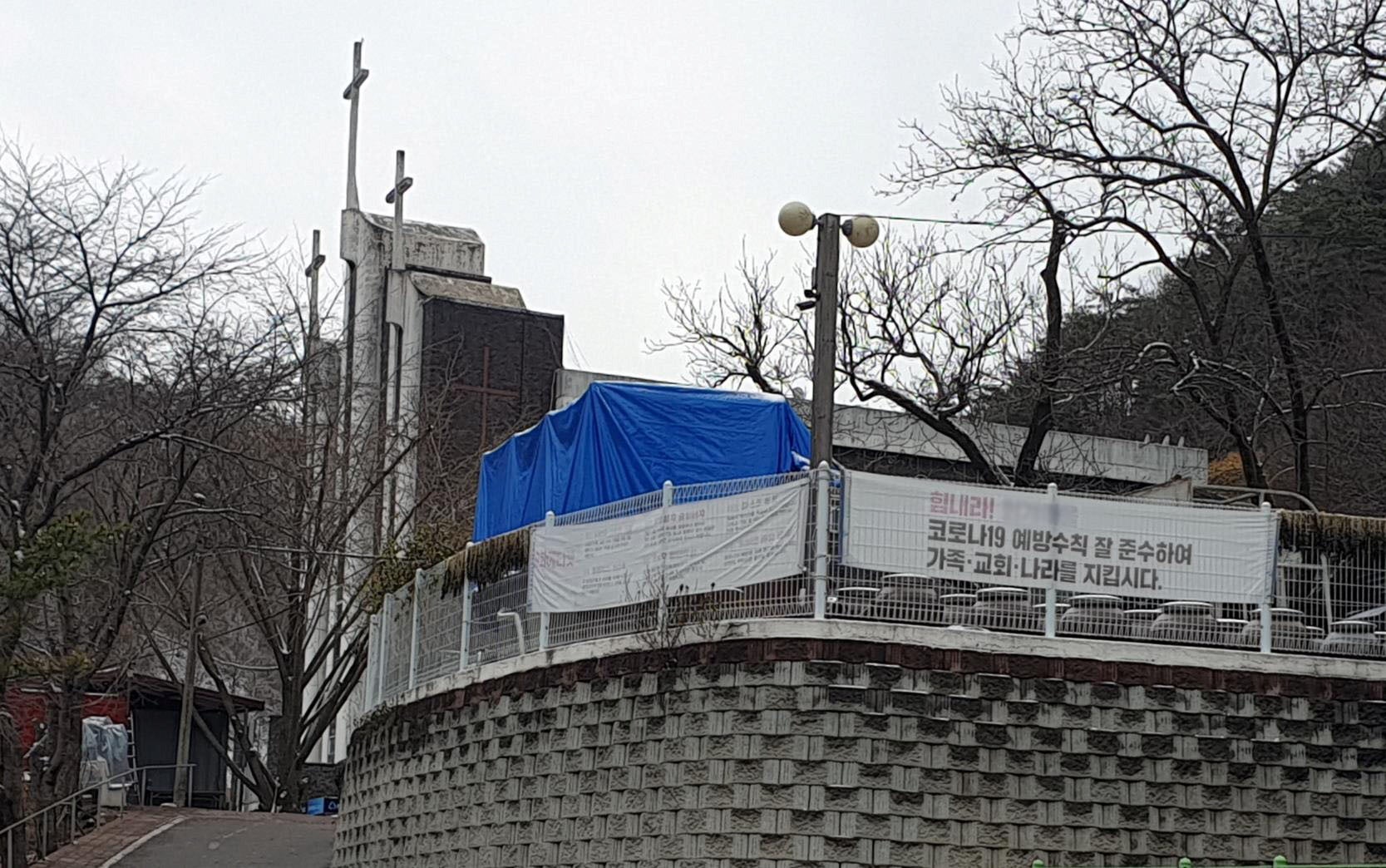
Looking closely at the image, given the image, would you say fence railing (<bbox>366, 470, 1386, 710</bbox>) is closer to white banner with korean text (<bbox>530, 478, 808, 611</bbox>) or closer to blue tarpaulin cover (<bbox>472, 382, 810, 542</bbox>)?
white banner with korean text (<bbox>530, 478, 808, 611</bbox>)

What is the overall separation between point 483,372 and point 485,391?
1.53ft

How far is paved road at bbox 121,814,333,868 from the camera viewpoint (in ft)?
78.5

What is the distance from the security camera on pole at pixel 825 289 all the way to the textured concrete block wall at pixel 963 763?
196 cm

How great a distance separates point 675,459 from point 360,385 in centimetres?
2054

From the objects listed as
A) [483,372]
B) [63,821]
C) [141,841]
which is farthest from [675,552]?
[483,372]

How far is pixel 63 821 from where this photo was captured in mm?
25125

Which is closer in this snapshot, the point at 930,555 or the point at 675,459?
the point at 930,555

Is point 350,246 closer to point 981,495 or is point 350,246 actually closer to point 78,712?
point 78,712

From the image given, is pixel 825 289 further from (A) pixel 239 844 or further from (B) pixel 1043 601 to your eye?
(A) pixel 239 844

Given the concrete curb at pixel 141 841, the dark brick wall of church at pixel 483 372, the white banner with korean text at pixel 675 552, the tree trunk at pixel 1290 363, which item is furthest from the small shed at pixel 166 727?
the tree trunk at pixel 1290 363

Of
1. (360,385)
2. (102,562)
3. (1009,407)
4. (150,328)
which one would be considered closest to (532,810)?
(150,328)

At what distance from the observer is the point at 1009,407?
31.4 meters

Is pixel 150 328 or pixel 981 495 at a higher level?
pixel 150 328

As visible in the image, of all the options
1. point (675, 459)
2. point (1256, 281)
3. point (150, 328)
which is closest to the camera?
point (675, 459)
